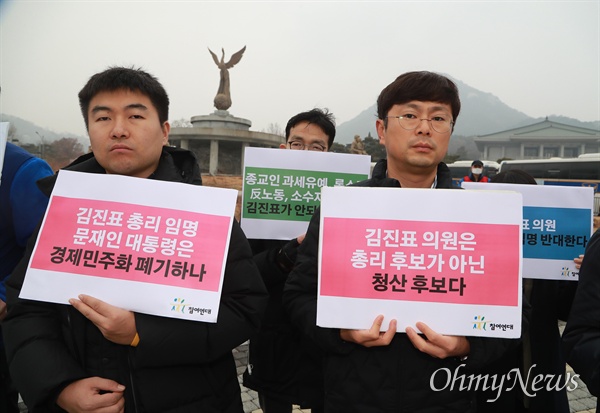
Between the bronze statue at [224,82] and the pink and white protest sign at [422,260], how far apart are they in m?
21.4

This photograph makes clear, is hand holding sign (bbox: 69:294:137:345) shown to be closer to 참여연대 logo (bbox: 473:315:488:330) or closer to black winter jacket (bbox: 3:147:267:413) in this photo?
black winter jacket (bbox: 3:147:267:413)

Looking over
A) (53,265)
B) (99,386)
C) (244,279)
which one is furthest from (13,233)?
(244,279)

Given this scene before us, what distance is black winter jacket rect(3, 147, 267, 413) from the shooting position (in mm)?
1492

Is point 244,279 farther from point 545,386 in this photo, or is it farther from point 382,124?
point 545,386

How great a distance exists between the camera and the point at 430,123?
1.94 meters

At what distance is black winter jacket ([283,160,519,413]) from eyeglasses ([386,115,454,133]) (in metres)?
0.94

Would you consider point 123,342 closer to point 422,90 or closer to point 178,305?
point 178,305

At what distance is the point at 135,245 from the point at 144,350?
390 mm

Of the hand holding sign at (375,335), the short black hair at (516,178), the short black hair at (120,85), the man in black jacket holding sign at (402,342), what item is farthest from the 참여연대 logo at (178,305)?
the short black hair at (516,178)

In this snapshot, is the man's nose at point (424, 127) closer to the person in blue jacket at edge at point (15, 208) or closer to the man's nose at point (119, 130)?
the man's nose at point (119, 130)

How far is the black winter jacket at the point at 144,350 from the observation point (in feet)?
4.90

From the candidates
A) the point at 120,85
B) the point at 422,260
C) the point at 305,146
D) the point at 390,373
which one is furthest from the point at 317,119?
the point at 390,373

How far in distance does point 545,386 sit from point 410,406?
1.49 metres

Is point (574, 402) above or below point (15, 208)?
below
